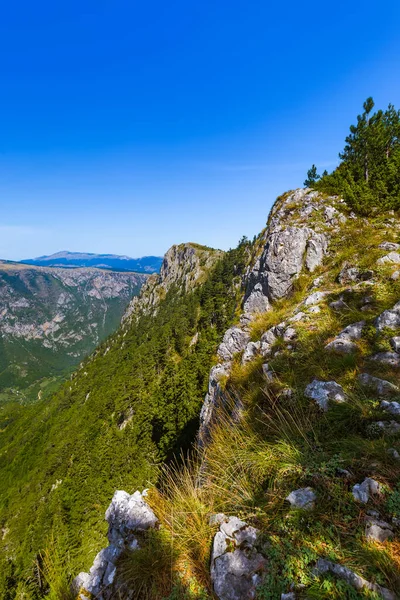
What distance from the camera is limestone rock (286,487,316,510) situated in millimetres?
3578

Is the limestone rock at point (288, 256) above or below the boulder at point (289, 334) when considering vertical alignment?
above

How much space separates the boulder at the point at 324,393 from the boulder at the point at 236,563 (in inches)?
116

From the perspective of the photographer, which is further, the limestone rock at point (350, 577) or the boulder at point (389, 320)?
the boulder at point (389, 320)

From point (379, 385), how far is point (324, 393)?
1209 mm

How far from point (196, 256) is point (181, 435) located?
121m

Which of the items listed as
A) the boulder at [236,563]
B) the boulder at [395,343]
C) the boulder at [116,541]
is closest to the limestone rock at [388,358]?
the boulder at [395,343]

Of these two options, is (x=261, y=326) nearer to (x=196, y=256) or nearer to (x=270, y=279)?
(x=270, y=279)

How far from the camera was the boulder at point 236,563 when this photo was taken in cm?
341

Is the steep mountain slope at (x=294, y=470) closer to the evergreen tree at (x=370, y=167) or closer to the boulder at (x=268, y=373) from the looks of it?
the boulder at (x=268, y=373)

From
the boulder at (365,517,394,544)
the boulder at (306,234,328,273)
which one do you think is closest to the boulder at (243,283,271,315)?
the boulder at (306,234,328,273)

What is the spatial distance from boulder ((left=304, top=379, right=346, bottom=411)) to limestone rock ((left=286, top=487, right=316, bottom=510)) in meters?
2.09

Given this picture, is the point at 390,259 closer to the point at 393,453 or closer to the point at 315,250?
the point at 315,250

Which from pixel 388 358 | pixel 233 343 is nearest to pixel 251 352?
pixel 233 343

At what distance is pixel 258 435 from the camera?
555 cm
